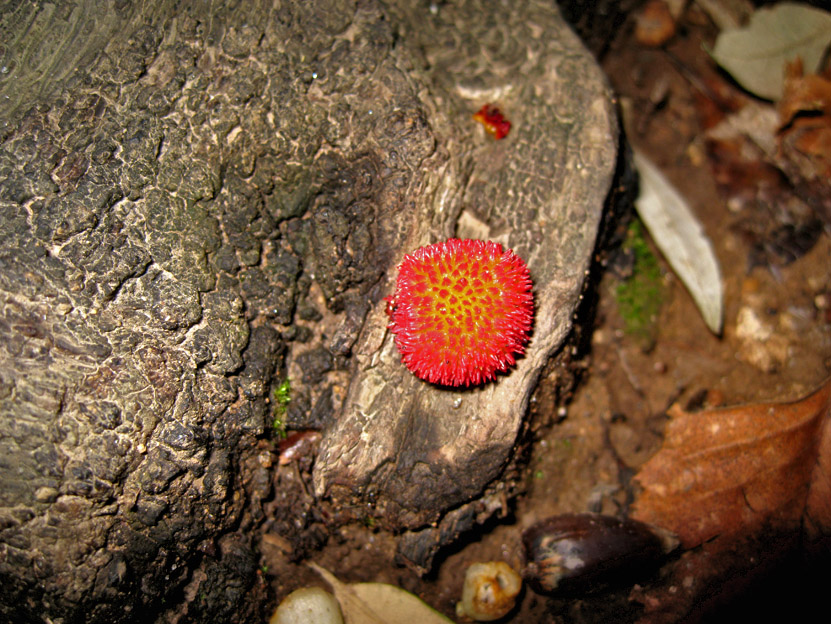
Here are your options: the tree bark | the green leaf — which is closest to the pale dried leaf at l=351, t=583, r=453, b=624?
the tree bark

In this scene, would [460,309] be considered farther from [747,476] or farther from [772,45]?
[772,45]

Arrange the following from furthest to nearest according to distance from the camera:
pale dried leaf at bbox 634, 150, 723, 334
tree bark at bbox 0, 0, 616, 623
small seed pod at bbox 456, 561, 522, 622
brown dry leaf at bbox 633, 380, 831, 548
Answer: pale dried leaf at bbox 634, 150, 723, 334
brown dry leaf at bbox 633, 380, 831, 548
small seed pod at bbox 456, 561, 522, 622
tree bark at bbox 0, 0, 616, 623

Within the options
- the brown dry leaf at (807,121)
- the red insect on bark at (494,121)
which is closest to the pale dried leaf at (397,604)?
the red insect on bark at (494,121)

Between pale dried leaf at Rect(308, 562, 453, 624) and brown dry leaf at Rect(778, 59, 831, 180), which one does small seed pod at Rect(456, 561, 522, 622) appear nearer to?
pale dried leaf at Rect(308, 562, 453, 624)

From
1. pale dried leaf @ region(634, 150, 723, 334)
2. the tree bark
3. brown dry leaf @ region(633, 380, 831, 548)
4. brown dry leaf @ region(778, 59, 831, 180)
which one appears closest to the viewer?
the tree bark

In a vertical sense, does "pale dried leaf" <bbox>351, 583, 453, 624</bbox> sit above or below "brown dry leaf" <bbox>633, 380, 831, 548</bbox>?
below

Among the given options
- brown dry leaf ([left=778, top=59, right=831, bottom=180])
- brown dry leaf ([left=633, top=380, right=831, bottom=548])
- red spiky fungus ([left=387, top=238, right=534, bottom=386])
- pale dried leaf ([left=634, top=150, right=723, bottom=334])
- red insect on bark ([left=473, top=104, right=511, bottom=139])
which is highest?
red insect on bark ([left=473, top=104, right=511, bottom=139])

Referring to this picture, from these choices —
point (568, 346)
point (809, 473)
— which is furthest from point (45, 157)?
point (809, 473)

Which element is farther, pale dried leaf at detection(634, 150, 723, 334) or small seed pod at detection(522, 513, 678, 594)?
pale dried leaf at detection(634, 150, 723, 334)
